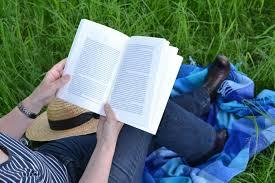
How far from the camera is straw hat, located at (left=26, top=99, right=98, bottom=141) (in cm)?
167

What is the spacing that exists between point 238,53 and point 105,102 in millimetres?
817

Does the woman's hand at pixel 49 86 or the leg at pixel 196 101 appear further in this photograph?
the leg at pixel 196 101

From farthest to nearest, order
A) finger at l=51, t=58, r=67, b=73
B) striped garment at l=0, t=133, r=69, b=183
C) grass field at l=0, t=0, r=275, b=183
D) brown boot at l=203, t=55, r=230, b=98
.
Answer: grass field at l=0, t=0, r=275, b=183, brown boot at l=203, t=55, r=230, b=98, finger at l=51, t=58, r=67, b=73, striped garment at l=0, t=133, r=69, b=183

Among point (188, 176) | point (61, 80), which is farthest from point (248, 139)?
point (61, 80)

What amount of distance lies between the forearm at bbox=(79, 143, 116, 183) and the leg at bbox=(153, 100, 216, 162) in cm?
28

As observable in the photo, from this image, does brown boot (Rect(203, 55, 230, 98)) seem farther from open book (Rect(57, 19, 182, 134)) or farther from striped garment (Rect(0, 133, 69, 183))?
striped garment (Rect(0, 133, 69, 183))

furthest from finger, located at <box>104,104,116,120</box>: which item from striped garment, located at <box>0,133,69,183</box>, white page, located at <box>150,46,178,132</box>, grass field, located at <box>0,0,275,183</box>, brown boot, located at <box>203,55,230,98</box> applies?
grass field, located at <box>0,0,275,183</box>

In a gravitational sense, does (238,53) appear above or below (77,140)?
above

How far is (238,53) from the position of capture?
1994mm

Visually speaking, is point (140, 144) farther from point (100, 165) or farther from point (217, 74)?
point (217, 74)

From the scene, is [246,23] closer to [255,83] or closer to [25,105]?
[255,83]

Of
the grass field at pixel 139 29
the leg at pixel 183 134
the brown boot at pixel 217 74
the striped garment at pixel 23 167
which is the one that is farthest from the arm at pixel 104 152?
the grass field at pixel 139 29

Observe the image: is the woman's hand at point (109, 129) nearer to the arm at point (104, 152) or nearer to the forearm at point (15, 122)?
the arm at point (104, 152)

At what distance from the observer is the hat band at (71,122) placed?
1686 millimetres
